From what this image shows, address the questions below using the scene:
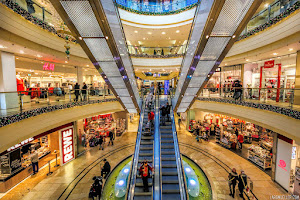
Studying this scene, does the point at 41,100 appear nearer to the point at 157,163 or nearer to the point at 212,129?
the point at 157,163

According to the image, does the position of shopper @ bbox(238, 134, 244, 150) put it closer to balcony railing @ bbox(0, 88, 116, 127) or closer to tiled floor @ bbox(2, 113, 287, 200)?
tiled floor @ bbox(2, 113, 287, 200)

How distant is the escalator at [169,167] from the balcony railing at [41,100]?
5.58 m

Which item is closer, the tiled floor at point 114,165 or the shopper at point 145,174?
the shopper at point 145,174

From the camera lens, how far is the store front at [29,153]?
289 inches

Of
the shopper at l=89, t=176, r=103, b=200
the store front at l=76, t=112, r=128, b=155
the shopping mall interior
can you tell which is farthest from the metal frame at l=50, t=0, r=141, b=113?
the store front at l=76, t=112, r=128, b=155

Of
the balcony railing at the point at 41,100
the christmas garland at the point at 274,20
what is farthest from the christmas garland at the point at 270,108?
the balcony railing at the point at 41,100

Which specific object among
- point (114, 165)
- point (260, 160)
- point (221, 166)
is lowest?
point (114, 165)

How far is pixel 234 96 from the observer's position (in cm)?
954

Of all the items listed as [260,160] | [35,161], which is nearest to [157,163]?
[260,160]

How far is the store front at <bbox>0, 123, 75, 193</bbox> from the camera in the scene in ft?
24.1

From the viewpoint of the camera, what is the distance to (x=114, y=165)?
998 centimetres

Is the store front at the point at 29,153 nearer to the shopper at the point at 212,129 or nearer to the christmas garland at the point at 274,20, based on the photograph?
the shopper at the point at 212,129

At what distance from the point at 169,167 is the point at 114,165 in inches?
178

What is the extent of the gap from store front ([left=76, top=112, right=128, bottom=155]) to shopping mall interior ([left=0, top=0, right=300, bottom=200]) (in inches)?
7.6
